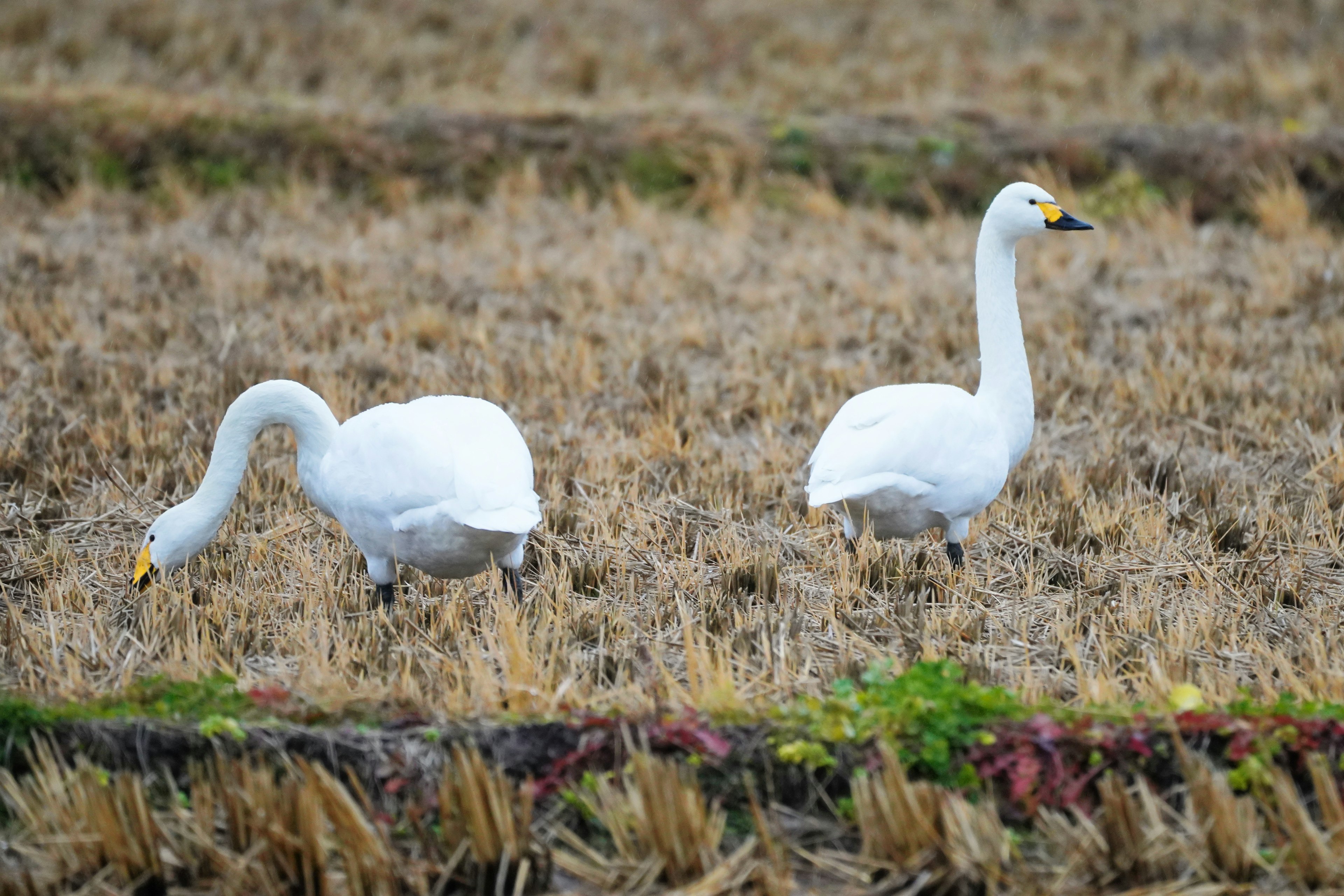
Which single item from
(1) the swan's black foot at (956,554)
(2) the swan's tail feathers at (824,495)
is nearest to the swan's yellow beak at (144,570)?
(2) the swan's tail feathers at (824,495)

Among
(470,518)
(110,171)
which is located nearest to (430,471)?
(470,518)

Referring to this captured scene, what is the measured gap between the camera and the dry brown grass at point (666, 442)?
424 centimetres

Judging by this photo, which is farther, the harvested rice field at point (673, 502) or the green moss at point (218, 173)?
the green moss at point (218, 173)

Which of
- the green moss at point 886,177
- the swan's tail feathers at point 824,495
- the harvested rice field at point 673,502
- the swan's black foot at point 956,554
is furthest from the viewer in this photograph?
the green moss at point 886,177

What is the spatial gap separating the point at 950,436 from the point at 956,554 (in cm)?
58

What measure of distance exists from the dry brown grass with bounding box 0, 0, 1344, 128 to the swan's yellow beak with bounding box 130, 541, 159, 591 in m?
11.3

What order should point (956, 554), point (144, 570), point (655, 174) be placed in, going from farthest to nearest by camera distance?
point (655, 174), point (956, 554), point (144, 570)

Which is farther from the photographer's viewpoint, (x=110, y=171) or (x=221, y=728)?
(x=110, y=171)

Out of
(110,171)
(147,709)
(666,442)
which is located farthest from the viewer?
(110,171)

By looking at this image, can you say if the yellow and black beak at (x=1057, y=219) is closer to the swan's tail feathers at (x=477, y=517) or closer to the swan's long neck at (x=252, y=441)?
the swan's tail feathers at (x=477, y=517)

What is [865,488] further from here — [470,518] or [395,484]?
[395,484]

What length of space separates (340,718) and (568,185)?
429 inches

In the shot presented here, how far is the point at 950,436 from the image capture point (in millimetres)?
4828

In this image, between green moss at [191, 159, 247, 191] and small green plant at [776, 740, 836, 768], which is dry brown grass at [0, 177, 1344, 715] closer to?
small green plant at [776, 740, 836, 768]
